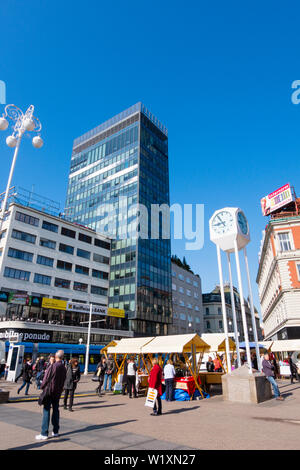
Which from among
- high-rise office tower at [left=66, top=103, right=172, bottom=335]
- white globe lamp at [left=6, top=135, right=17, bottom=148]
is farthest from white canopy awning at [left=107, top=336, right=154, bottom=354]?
high-rise office tower at [left=66, top=103, right=172, bottom=335]

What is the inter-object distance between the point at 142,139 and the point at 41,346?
164 feet

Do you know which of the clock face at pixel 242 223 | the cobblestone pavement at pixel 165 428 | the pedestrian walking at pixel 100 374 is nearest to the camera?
the cobblestone pavement at pixel 165 428

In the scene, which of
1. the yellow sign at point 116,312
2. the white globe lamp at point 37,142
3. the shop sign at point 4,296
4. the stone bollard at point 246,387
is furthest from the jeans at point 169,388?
the yellow sign at point 116,312

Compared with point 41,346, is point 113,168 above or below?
above

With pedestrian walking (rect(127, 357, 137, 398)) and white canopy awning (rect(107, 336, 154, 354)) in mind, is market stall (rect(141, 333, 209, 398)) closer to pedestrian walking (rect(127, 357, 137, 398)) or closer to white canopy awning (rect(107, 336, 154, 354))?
white canopy awning (rect(107, 336, 154, 354))

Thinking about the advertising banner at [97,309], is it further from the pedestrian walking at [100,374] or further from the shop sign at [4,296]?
the pedestrian walking at [100,374]

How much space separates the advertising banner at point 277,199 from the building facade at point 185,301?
105 feet

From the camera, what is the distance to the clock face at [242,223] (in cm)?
1609

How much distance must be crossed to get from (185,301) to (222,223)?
59.0 meters

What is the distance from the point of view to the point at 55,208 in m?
53.2

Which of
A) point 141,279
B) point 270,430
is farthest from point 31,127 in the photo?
point 141,279

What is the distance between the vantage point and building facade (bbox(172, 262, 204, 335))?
224ft

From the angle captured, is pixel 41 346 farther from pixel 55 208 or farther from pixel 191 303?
pixel 191 303

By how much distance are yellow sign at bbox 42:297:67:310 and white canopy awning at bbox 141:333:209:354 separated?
31595mm
